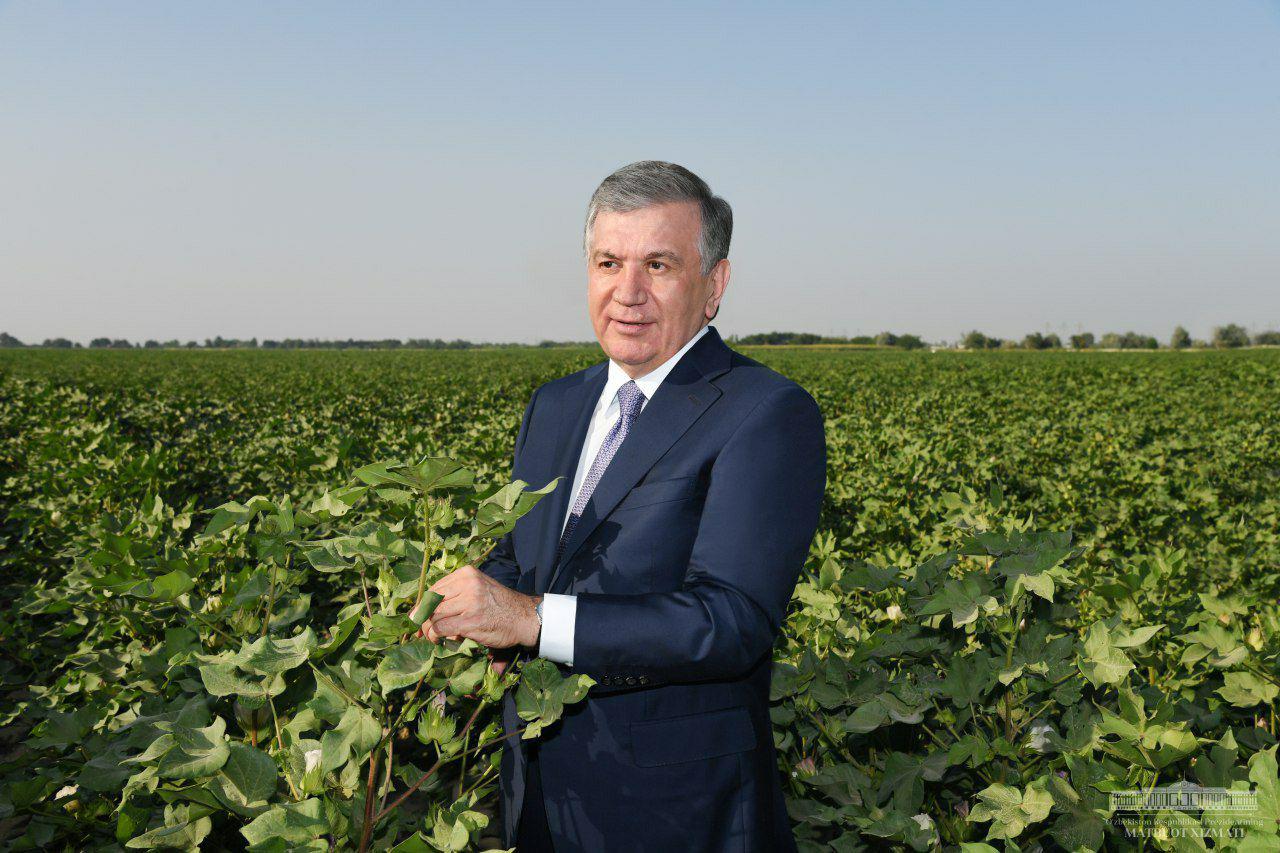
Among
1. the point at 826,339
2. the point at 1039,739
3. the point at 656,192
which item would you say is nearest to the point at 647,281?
the point at 656,192

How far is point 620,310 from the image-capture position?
71.2 inches

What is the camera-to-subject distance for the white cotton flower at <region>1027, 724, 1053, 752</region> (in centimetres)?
138

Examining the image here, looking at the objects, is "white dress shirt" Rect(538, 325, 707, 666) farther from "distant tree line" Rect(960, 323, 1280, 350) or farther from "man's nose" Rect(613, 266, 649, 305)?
"distant tree line" Rect(960, 323, 1280, 350)

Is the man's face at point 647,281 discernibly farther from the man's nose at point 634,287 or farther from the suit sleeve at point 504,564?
the suit sleeve at point 504,564

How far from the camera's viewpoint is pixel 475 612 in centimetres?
111

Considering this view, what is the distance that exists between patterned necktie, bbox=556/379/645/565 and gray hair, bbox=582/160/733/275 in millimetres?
350

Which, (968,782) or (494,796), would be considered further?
(494,796)

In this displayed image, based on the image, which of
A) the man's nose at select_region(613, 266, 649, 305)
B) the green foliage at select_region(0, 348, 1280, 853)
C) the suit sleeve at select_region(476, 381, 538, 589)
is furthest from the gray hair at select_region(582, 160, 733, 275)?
the green foliage at select_region(0, 348, 1280, 853)

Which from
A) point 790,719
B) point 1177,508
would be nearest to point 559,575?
point 790,719

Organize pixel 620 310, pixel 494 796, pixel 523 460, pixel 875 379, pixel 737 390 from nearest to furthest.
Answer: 1. pixel 737 390
2. pixel 620 310
3. pixel 523 460
4. pixel 494 796
5. pixel 875 379

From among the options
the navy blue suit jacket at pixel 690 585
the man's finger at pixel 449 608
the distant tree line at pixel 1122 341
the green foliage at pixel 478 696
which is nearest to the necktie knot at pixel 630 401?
the navy blue suit jacket at pixel 690 585

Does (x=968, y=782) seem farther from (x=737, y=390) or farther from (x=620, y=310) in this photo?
(x=620, y=310)

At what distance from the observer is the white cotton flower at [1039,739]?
1377 millimetres

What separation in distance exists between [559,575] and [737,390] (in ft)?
1.84
